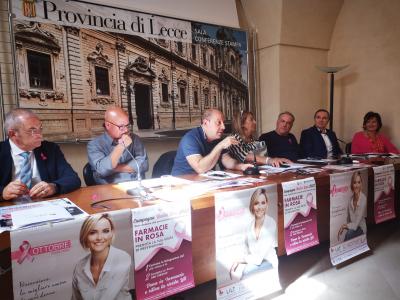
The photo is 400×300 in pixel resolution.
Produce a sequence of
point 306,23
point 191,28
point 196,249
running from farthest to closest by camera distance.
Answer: point 306,23 < point 191,28 < point 196,249

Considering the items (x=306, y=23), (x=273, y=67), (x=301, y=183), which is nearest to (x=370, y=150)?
(x=273, y=67)

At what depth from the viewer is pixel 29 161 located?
1.65 metres

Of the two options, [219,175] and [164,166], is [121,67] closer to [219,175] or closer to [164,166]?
[164,166]

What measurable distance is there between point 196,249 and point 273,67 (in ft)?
9.95

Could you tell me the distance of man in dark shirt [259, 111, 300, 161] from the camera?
312 cm

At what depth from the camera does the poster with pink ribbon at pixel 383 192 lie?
90.0 inches

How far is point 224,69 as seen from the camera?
371cm

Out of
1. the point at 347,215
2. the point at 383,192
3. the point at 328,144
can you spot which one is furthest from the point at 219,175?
the point at 328,144

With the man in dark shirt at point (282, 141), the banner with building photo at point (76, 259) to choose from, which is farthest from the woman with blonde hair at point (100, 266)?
the man in dark shirt at point (282, 141)

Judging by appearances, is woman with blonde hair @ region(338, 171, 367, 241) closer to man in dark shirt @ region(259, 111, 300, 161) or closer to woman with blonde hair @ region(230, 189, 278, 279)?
woman with blonde hair @ region(230, 189, 278, 279)

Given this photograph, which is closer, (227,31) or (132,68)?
(132,68)

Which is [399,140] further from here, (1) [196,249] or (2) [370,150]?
(1) [196,249]

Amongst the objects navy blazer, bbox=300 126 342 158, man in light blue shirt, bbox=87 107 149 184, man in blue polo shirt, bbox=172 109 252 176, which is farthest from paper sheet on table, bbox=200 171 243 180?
navy blazer, bbox=300 126 342 158

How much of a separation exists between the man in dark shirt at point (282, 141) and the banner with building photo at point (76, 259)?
2.22 metres
